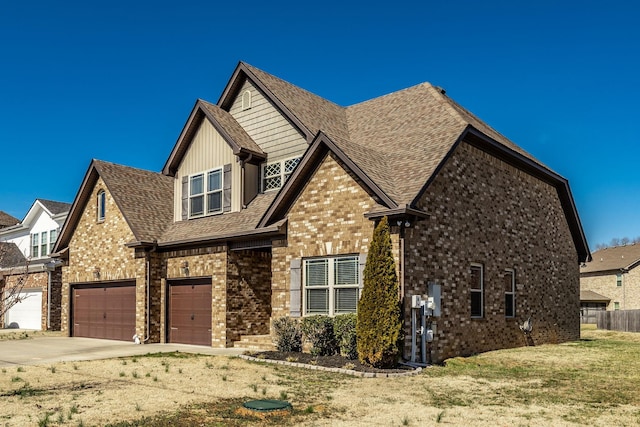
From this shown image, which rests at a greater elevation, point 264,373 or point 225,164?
point 225,164

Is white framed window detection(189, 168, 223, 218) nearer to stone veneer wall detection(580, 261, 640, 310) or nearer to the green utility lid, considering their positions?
the green utility lid

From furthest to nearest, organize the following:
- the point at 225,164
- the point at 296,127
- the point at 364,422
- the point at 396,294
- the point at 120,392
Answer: the point at 225,164, the point at 296,127, the point at 396,294, the point at 120,392, the point at 364,422

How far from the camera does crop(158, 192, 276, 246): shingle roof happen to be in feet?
64.0

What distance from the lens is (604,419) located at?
8969mm

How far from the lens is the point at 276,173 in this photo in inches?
832

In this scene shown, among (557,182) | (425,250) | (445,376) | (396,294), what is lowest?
(445,376)

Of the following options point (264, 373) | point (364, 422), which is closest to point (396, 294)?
point (264, 373)

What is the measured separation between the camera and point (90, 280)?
2450cm

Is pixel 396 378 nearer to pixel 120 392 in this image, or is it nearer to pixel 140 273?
pixel 120 392

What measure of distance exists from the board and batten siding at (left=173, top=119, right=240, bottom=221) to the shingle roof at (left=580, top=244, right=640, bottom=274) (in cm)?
4329

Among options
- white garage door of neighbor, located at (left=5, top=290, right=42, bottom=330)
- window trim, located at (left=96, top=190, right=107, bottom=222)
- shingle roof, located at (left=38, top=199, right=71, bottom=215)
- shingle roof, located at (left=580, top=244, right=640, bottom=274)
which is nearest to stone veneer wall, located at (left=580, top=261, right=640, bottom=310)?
shingle roof, located at (left=580, top=244, right=640, bottom=274)

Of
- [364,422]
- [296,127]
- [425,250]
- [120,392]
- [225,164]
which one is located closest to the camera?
[364,422]

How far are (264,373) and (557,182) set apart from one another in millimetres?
14727

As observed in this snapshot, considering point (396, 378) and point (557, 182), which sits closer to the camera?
point (396, 378)
